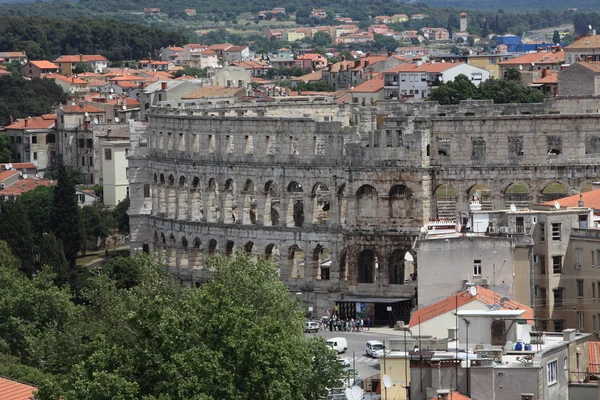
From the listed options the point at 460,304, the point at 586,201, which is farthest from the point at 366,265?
the point at 460,304

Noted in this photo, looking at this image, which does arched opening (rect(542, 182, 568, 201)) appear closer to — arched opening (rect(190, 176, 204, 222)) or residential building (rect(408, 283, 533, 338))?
arched opening (rect(190, 176, 204, 222))

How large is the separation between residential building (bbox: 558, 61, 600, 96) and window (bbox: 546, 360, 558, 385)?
281 ft

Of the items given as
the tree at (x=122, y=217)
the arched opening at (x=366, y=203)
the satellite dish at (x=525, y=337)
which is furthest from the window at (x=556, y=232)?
the tree at (x=122, y=217)

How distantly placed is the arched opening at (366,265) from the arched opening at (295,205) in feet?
21.7

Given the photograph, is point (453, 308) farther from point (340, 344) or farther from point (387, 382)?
point (340, 344)

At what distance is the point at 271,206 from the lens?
15212 centimetres

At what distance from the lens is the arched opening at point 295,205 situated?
14825 centimetres

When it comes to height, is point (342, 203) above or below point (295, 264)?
above

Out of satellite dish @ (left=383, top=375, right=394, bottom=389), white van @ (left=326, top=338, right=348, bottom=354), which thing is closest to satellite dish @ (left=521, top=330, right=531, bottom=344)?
satellite dish @ (left=383, top=375, right=394, bottom=389)

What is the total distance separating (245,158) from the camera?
497ft

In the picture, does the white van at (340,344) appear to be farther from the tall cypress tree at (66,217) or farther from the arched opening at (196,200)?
the tall cypress tree at (66,217)

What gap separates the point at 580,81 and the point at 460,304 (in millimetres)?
76715

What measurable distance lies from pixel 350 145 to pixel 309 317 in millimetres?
11441

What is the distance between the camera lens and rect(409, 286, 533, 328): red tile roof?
97312 millimetres
